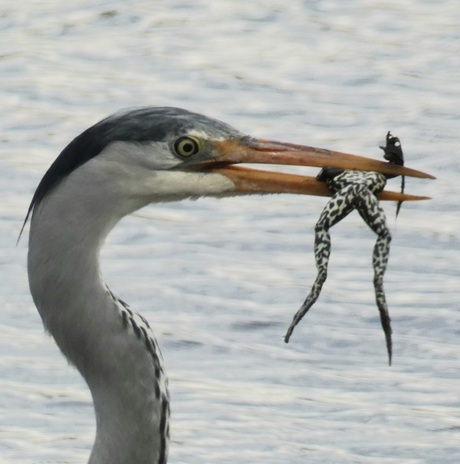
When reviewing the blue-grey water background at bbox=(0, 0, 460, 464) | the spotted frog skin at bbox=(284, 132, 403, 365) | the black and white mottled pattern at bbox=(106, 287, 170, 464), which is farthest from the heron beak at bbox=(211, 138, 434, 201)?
the blue-grey water background at bbox=(0, 0, 460, 464)

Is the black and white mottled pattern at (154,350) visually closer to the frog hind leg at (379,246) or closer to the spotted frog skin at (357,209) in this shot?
the spotted frog skin at (357,209)

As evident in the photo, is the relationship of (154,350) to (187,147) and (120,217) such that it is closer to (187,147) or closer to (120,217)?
(120,217)

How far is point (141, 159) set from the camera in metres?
5.44

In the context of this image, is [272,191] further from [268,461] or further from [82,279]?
[268,461]

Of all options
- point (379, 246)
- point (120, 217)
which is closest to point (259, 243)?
point (379, 246)

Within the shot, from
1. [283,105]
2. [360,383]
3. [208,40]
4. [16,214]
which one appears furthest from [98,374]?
[208,40]

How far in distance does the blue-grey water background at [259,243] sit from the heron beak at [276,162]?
2.36 meters

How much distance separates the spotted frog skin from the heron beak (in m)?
0.14

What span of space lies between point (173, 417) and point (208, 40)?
5585 millimetres

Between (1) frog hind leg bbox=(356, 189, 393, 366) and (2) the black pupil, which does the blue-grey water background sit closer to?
(1) frog hind leg bbox=(356, 189, 393, 366)

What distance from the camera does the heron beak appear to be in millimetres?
5586

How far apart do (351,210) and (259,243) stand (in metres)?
3.90

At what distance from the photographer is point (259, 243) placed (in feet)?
32.2

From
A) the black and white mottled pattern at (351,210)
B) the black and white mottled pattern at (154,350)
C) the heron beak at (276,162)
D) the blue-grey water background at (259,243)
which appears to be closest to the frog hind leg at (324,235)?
the black and white mottled pattern at (351,210)
